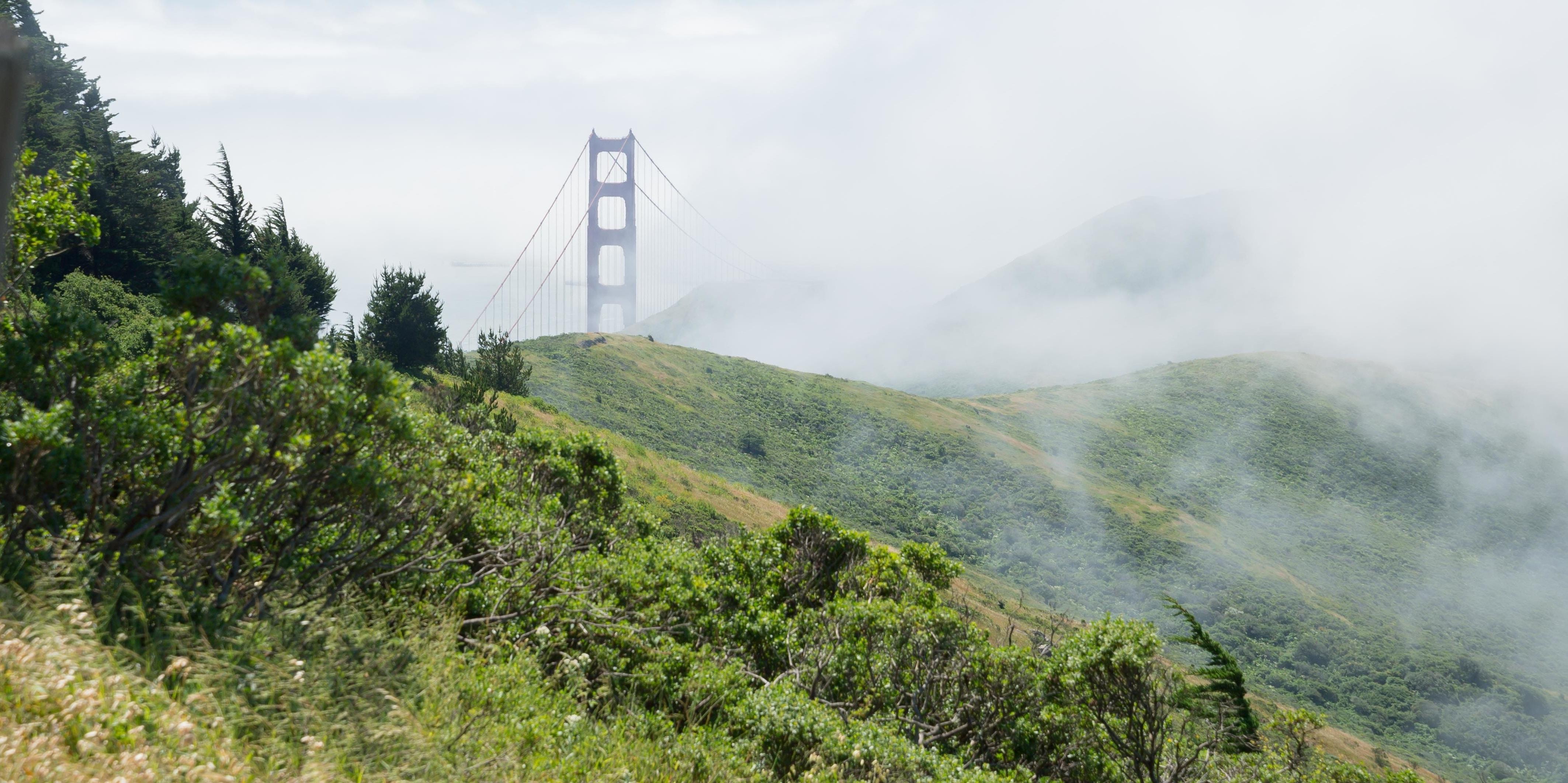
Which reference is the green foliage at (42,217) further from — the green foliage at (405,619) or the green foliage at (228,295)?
the green foliage at (228,295)

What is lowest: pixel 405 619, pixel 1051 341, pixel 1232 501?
pixel 1232 501

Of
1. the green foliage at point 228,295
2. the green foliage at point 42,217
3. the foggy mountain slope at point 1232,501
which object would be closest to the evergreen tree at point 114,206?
the green foliage at point 42,217

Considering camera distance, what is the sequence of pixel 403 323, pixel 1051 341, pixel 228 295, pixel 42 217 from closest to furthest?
pixel 228 295 < pixel 42 217 < pixel 403 323 < pixel 1051 341

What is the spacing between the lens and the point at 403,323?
29.6 meters

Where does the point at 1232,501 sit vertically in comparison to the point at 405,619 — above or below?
below

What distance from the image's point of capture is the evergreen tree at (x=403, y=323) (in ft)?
96.0

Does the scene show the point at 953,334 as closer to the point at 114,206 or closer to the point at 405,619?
the point at 114,206

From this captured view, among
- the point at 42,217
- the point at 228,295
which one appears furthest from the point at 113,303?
the point at 228,295

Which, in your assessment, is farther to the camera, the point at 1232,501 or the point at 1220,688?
the point at 1232,501

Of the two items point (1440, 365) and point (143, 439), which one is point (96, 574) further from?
point (1440, 365)

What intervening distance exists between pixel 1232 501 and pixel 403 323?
7891 centimetres

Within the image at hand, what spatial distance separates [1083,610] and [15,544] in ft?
170

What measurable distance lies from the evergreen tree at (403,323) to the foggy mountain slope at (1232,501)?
15555mm

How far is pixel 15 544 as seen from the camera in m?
4.01
